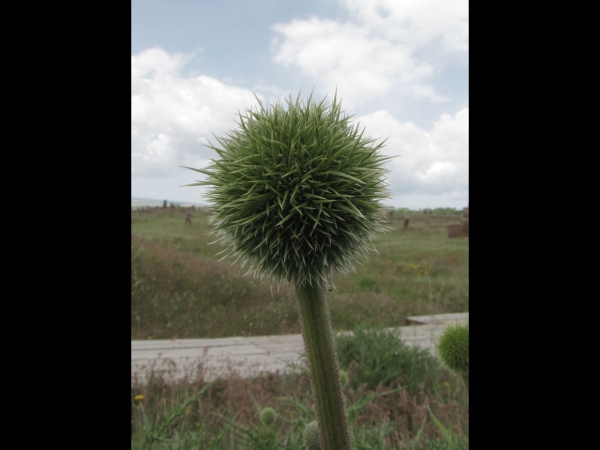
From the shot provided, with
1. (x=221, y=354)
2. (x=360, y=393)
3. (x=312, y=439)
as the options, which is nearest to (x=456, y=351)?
(x=360, y=393)

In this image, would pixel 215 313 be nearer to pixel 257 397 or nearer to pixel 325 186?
pixel 257 397

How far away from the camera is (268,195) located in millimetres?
942

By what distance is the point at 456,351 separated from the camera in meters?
2.47

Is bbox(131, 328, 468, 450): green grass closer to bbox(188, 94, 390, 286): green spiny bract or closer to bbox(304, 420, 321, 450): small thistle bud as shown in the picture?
bbox(304, 420, 321, 450): small thistle bud

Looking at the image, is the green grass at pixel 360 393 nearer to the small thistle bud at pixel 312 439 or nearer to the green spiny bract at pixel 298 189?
the small thistle bud at pixel 312 439

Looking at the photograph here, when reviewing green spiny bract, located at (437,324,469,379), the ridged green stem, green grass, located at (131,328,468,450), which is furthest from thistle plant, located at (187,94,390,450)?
green grass, located at (131,328,468,450)

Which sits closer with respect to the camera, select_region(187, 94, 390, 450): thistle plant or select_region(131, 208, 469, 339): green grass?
select_region(187, 94, 390, 450): thistle plant

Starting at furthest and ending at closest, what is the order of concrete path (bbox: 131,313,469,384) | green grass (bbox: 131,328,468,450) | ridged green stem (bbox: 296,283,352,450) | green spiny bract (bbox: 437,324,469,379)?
concrete path (bbox: 131,313,469,384)
green grass (bbox: 131,328,468,450)
green spiny bract (bbox: 437,324,469,379)
ridged green stem (bbox: 296,283,352,450)

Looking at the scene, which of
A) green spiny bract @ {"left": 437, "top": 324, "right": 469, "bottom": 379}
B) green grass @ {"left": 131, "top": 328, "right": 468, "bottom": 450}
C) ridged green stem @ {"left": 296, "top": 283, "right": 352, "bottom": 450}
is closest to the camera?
ridged green stem @ {"left": 296, "top": 283, "right": 352, "bottom": 450}

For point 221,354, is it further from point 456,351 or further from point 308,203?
point 308,203

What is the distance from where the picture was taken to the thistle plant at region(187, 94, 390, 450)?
35.4 inches

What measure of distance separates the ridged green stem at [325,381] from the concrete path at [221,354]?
9.37ft

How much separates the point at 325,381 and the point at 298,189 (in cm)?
40

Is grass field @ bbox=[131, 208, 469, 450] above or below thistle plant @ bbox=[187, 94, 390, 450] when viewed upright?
below
